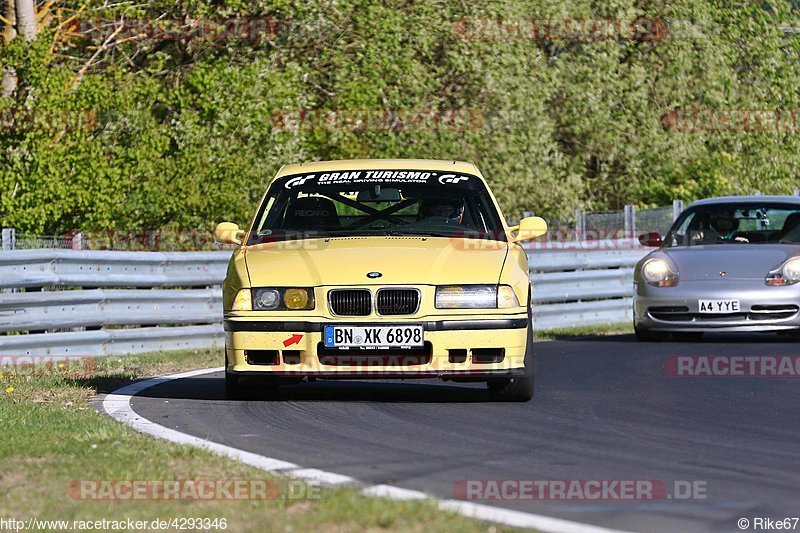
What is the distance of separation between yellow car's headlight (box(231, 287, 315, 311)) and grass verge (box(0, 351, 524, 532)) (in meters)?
1.08

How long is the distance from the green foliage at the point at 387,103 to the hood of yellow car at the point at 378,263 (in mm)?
12248

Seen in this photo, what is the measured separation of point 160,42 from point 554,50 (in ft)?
47.1

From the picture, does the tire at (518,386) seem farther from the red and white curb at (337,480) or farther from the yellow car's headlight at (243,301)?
the red and white curb at (337,480)

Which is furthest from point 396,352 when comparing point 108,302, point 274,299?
point 108,302

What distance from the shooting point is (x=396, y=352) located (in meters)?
8.76

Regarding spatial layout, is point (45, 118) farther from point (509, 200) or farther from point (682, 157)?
point (682, 157)

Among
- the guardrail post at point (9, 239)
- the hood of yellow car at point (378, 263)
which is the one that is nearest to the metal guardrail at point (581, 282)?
the guardrail post at point (9, 239)

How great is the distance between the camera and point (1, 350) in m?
12.6

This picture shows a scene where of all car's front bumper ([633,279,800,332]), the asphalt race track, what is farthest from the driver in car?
the asphalt race track

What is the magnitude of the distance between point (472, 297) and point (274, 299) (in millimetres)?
1179

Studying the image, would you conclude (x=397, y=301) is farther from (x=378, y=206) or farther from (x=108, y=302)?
(x=108, y=302)

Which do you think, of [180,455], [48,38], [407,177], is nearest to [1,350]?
[407,177]

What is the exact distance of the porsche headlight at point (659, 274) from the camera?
14680 millimetres

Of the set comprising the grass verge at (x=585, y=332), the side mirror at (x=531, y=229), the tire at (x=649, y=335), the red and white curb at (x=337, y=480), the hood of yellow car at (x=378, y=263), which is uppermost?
the side mirror at (x=531, y=229)
